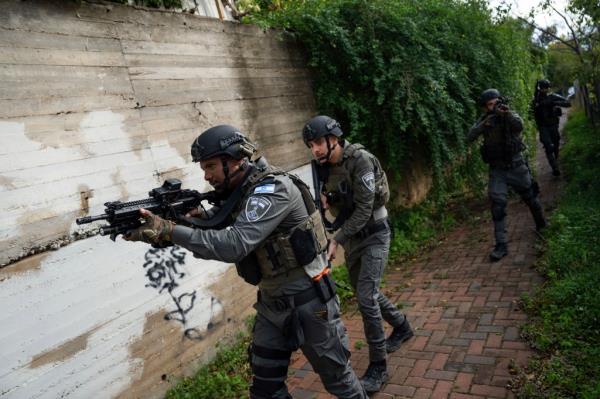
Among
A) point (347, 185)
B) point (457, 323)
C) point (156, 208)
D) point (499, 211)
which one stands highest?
point (156, 208)

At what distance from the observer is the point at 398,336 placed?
370cm

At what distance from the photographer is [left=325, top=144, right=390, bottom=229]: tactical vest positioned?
3.36 meters

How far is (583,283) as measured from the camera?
365cm

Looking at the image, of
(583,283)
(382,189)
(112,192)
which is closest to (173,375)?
(112,192)

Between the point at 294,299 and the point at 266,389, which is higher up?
the point at 294,299

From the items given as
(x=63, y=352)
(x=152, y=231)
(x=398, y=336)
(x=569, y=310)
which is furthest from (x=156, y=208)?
(x=569, y=310)

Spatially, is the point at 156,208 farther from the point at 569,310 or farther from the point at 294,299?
the point at 569,310

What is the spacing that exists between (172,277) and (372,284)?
171 centimetres

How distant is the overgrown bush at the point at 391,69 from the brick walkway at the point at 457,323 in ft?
5.15

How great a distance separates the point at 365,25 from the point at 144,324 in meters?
4.77

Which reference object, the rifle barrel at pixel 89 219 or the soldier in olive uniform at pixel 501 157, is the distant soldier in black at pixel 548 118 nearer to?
the soldier in olive uniform at pixel 501 157

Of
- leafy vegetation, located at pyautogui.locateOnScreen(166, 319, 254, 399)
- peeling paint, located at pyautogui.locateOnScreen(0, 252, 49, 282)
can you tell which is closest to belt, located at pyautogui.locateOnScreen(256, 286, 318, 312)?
leafy vegetation, located at pyautogui.locateOnScreen(166, 319, 254, 399)

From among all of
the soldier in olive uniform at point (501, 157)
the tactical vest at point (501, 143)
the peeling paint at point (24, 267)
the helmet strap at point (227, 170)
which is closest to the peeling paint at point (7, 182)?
the peeling paint at point (24, 267)

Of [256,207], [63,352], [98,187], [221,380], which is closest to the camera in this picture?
[256,207]
